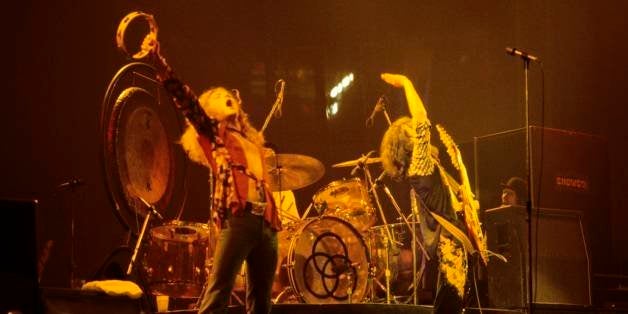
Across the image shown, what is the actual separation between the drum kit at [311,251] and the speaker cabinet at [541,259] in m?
0.75

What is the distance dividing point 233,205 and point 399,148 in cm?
302

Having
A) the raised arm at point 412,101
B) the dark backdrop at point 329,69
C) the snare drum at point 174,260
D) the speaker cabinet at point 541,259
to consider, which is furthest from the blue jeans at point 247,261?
the speaker cabinet at point 541,259

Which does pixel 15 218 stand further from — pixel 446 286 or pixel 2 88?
pixel 446 286

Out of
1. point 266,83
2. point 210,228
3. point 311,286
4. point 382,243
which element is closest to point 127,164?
point 210,228

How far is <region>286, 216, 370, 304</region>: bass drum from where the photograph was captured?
21.7ft

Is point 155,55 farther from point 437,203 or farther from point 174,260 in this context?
point 437,203

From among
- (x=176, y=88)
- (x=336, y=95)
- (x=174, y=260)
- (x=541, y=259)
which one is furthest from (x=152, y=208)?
(x=336, y=95)

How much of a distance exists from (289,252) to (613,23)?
182 inches

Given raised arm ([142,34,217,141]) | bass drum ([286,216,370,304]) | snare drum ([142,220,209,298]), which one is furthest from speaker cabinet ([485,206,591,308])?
raised arm ([142,34,217,141])

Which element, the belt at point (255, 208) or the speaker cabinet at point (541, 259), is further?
the speaker cabinet at point (541, 259)

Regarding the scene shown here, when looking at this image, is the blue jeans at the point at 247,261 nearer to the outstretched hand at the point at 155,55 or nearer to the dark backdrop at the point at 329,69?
the outstretched hand at the point at 155,55

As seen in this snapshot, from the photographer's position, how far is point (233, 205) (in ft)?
13.7

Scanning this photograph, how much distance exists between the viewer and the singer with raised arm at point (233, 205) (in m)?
4.07

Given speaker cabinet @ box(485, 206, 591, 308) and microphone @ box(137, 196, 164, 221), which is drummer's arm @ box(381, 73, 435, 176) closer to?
speaker cabinet @ box(485, 206, 591, 308)
